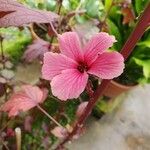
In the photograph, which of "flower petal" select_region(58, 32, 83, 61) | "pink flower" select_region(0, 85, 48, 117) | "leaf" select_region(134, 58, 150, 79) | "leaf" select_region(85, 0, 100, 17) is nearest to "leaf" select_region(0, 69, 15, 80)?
"pink flower" select_region(0, 85, 48, 117)

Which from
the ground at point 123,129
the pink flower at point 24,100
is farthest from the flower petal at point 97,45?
the ground at point 123,129

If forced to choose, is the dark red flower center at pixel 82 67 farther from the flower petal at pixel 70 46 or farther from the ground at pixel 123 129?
the ground at pixel 123 129

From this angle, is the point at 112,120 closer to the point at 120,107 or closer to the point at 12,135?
the point at 120,107

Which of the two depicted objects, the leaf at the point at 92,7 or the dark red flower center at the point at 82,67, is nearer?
the dark red flower center at the point at 82,67

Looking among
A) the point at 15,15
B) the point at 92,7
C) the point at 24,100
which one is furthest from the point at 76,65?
the point at 92,7

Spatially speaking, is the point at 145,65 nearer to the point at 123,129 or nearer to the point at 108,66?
the point at 123,129

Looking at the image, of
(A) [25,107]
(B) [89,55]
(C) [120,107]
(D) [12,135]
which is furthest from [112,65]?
(C) [120,107]
